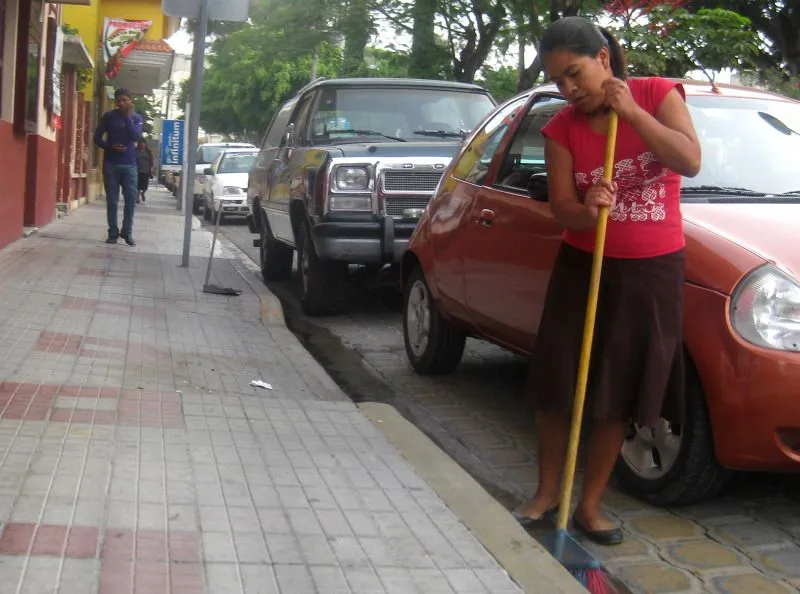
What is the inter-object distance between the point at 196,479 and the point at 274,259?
7967mm

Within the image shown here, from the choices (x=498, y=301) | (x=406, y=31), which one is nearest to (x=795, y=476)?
(x=498, y=301)

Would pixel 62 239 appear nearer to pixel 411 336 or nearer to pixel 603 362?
pixel 411 336

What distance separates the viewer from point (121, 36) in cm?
2377

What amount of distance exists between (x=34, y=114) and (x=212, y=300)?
5279 mm

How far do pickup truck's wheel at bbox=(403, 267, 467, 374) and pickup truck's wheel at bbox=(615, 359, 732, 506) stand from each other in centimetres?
222

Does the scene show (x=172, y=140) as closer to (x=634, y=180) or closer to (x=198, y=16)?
(x=198, y=16)

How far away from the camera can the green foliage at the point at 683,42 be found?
1202 centimetres

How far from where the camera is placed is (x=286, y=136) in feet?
35.5

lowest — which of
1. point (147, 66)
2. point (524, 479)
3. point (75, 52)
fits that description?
point (524, 479)

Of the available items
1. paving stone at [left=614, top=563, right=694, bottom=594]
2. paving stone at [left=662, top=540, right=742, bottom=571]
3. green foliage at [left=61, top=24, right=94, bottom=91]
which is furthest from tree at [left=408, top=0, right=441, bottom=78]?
paving stone at [left=614, top=563, right=694, bottom=594]

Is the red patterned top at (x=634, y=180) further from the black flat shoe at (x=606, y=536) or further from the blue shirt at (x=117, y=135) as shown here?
the blue shirt at (x=117, y=135)

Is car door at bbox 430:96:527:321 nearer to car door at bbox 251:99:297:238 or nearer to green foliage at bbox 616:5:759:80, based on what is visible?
car door at bbox 251:99:297:238

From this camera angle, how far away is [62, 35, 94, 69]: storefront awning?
58.4ft

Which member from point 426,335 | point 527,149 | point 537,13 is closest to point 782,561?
point 527,149
